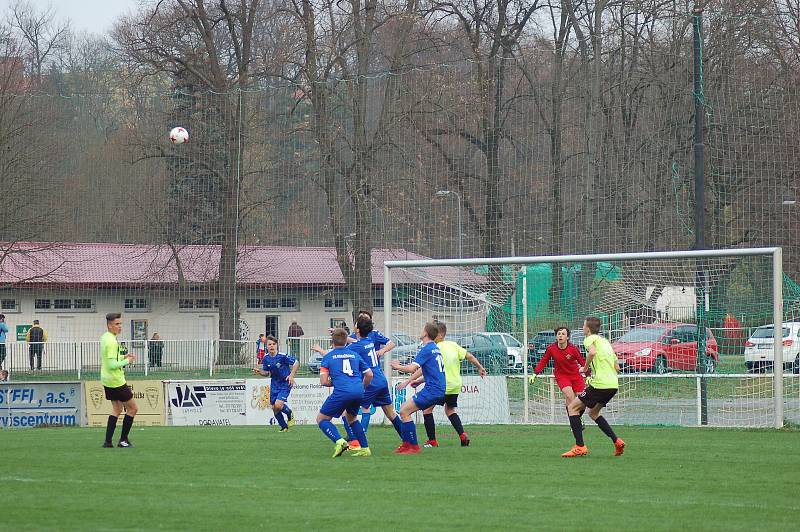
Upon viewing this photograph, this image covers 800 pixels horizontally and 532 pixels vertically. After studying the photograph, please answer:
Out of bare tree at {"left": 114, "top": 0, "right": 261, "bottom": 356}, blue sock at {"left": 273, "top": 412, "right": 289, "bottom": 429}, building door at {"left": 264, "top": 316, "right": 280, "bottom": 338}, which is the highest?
bare tree at {"left": 114, "top": 0, "right": 261, "bottom": 356}

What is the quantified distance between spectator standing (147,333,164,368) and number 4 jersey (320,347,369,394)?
16.0 metres

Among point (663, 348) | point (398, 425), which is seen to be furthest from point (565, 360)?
point (663, 348)

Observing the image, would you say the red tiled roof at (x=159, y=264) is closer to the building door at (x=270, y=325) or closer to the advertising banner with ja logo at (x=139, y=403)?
the building door at (x=270, y=325)

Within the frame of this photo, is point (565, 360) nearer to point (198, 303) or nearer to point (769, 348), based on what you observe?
point (769, 348)

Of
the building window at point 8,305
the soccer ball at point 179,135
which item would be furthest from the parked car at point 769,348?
the building window at point 8,305

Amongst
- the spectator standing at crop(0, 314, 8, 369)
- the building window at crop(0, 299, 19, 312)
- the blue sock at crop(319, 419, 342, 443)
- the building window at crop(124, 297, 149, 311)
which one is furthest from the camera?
the building window at crop(0, 299, 19, 312)

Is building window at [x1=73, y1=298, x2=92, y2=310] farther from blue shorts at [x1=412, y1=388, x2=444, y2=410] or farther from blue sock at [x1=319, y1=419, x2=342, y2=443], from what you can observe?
blue sock at [x1=319, y1=419, x2=342, y2=443]

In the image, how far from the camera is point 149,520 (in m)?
8.87

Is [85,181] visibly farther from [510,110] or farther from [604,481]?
[604,481]

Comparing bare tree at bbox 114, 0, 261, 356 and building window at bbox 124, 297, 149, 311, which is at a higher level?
bare tree at bbox 114, 0, 261, 356

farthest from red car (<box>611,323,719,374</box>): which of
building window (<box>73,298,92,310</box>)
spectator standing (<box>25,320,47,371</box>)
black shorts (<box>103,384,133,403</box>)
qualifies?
spectator standing (<box>25,320,47,371</box>)

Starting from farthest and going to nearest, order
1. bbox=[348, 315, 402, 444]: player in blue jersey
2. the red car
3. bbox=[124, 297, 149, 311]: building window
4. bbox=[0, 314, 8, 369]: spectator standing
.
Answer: bbox=[0, 314, 8, 369]: spectator standing < bbox=[124, 297, 149, 311]: building window < the red car < bbox=[348, 315, 402, 444]: player in blue jersey

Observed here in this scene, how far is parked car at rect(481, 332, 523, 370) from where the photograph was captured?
20756 millimetres

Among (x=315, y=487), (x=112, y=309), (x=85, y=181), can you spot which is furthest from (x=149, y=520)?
(x=112, y=309)
